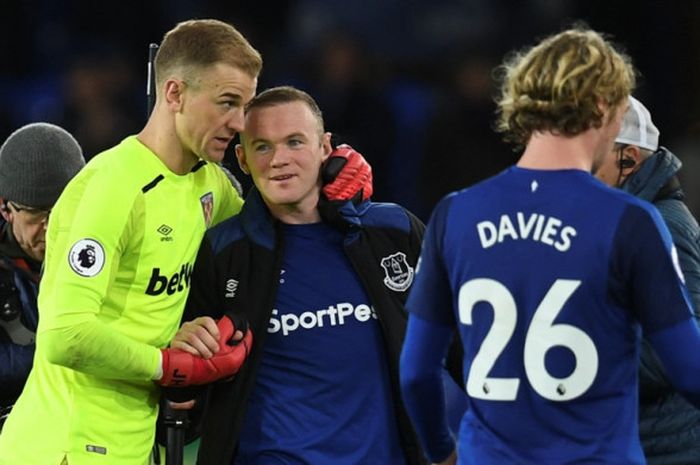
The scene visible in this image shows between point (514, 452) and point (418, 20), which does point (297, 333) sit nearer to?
point (514, 452)

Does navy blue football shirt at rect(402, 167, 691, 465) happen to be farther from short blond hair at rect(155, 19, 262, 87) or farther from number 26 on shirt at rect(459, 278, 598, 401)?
short blond hair at rect(155, 19, 262, 87)

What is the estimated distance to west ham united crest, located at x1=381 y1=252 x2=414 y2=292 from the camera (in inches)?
140

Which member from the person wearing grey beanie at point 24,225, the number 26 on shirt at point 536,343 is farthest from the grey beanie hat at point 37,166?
the number 26 on shirt at point 536,343

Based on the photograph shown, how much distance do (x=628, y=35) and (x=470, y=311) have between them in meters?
6.41

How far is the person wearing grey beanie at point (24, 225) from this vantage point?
12.9 ft

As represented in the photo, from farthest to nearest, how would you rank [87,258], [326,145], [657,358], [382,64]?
[382,64] → [326,145] → [657,358] → [87,258]

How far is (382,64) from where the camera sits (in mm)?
8859

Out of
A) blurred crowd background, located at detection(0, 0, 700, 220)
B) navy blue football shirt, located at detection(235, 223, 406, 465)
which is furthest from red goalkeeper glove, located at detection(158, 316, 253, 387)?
blurred crowd background, located at detection(0, 0, 700, 220)

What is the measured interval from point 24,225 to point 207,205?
0.78m

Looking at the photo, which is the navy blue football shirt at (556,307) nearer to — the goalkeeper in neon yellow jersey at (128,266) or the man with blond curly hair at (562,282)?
the man with blond curly hair at (562,282)

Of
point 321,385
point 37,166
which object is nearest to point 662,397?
point 321,385

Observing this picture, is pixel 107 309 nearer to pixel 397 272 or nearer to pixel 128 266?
pixel 128 266

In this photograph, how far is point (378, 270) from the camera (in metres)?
3.56

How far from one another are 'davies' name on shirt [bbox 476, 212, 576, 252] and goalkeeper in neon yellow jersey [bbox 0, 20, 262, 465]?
937 mm
